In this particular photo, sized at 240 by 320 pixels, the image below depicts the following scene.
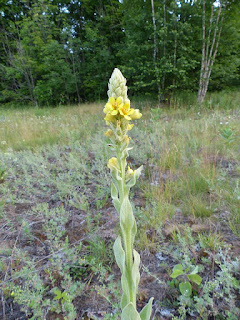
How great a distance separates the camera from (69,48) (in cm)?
1273

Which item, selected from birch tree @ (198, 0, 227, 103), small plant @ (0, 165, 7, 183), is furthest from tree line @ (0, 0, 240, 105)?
small plant @ (0, 165, 7, 183)

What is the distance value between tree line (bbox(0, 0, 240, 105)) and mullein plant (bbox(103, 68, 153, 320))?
813 cm

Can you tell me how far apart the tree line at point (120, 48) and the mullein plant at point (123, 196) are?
26.7 ft

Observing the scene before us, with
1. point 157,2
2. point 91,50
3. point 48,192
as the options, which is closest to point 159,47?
point 157,2

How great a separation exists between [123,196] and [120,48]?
1371cm

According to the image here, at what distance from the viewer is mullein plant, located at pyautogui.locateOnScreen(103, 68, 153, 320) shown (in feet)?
2.59

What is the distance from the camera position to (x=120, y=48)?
1241 centimetres

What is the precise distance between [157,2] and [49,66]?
738cm

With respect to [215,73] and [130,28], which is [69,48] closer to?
[130,28]

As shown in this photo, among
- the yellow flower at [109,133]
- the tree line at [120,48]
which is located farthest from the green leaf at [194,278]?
the tree line at [120,48]

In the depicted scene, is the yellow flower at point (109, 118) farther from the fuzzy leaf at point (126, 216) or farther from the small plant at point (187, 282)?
the small plant at point (187, 282)

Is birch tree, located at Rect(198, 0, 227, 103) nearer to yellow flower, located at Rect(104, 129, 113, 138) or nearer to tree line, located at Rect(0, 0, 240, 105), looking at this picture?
tree line, located at Rect(0, 0, 240, 105)

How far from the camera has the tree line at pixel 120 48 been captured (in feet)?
26.0

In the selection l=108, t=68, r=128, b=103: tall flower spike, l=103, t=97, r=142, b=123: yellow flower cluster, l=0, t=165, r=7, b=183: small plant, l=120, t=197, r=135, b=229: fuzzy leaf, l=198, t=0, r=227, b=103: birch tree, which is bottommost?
l=0, t=165, r=7, b=183: small plant
